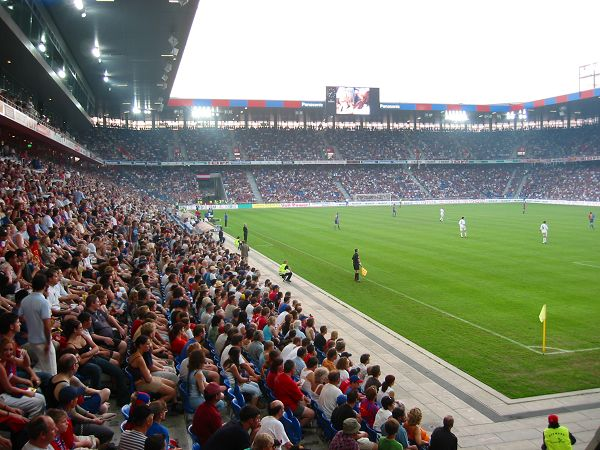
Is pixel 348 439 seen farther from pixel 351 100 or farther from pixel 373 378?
pixel 351 100

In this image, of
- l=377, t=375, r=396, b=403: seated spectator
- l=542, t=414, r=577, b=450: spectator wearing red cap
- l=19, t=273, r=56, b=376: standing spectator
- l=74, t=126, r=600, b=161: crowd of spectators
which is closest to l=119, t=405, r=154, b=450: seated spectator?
l=19, t=273, r=56, b=376: standing spectator

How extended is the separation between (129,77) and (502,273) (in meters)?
33.1

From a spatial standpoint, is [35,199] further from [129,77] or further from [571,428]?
[129,77]

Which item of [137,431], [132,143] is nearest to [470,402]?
[137,431]

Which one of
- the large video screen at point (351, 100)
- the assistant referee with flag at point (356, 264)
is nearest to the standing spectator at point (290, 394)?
the assistant referee with flag at point (356, 264)

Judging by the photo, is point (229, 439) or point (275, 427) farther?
point (275, 427)

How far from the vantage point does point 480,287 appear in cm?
2261

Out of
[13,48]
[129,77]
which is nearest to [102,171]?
[129,77]

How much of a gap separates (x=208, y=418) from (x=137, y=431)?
3.54 ft

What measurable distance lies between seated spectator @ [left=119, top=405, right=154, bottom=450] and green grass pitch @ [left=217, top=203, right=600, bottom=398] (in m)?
8.87

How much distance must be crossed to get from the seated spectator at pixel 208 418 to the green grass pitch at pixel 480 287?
25.6 feet

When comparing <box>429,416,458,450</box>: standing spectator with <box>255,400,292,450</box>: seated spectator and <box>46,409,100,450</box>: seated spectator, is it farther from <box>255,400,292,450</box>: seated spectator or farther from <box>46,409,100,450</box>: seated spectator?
<box>46,409,100,450</box>: seated spectator

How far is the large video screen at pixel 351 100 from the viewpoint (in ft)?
277

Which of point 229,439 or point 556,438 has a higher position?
point 229,439
